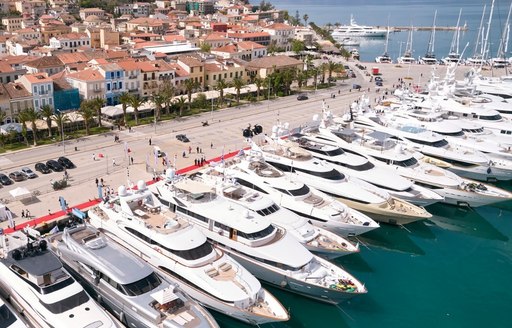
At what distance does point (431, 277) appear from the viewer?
1436 inches

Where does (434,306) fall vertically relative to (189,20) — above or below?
below

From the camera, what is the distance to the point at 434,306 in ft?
108

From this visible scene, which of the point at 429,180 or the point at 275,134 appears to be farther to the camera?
the point at 275,134

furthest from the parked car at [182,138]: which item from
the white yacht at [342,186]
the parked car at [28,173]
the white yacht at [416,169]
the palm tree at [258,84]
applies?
the palm tree at [258,84]

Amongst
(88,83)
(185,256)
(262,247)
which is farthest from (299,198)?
(88,83)

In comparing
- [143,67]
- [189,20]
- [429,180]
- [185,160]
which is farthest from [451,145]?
[189,20]

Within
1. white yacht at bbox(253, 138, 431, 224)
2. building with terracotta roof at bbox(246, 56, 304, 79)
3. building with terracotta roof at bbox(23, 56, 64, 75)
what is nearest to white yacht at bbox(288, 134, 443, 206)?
Answer: white yacht at bbox(253, 138, 431, 224)

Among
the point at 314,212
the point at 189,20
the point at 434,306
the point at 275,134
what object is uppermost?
the point at 189,20

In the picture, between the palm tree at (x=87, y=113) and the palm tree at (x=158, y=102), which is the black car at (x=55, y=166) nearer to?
the palm tree at (x=87, y=113)

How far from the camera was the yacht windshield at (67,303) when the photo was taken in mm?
25109

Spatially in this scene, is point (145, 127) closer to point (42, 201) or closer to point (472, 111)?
point (42, 201)

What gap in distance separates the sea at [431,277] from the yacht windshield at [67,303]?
343 inches

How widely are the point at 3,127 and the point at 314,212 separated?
4365 centimetres

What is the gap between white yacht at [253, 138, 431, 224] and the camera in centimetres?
4188
